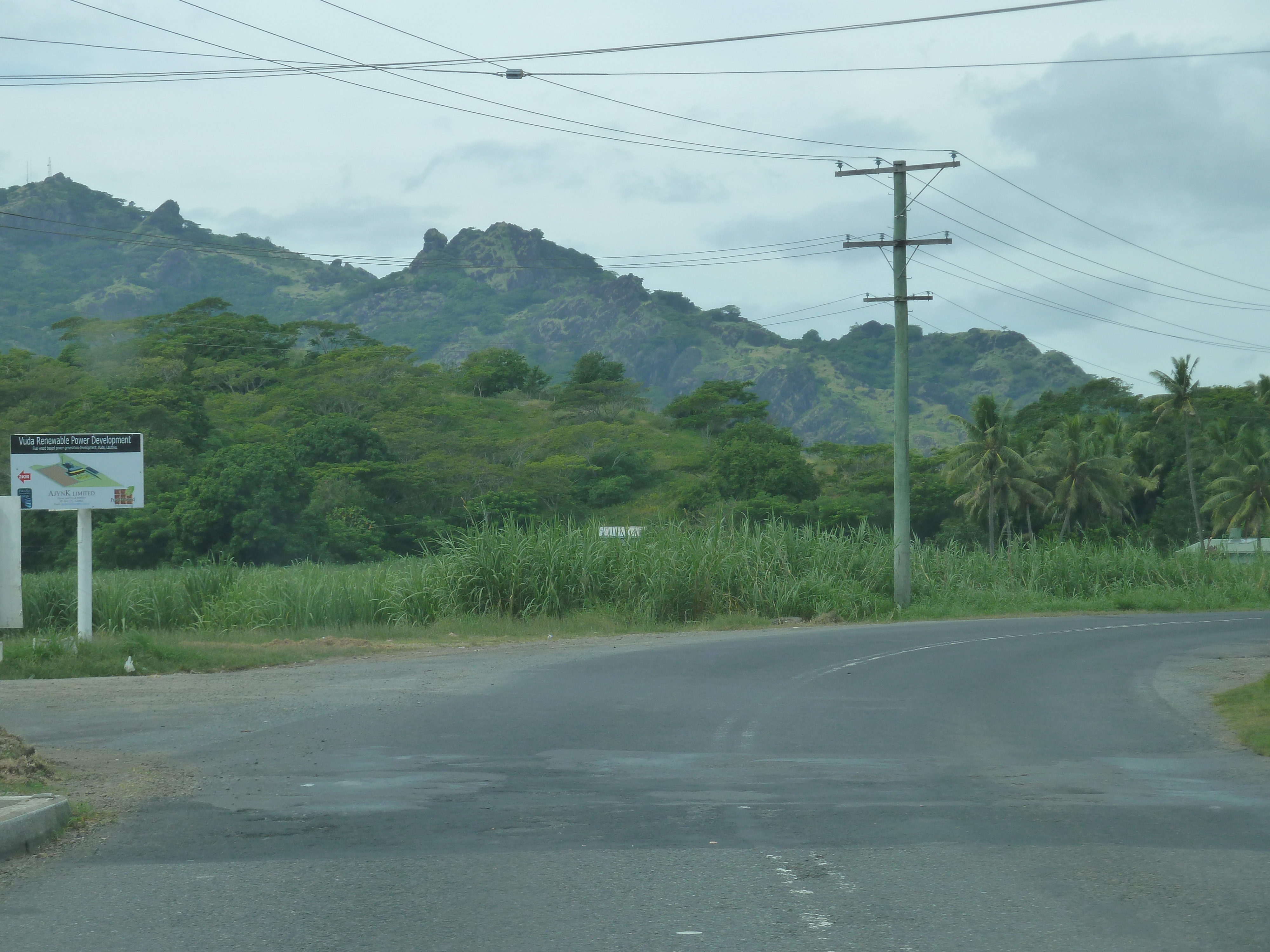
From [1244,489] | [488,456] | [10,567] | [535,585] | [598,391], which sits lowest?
[535,585]

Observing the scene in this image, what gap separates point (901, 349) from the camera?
103 feet

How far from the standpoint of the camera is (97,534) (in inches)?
1847

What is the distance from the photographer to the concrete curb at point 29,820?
20.9 feet

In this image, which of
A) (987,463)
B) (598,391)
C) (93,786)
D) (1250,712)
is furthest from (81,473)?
(598,391)

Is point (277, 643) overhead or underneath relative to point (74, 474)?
underneath

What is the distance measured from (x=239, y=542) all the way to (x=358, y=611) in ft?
78.0

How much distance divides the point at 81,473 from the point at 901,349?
815 inches

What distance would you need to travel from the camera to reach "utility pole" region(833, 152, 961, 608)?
31.2 meters

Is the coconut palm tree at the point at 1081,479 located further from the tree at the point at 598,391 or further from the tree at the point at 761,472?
the tree at the point at 598,391

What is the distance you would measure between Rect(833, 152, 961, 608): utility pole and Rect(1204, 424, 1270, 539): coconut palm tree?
50.3 m

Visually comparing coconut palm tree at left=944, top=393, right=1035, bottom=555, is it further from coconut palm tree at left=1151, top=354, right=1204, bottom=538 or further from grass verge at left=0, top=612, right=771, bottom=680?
grass verge at left=0, top=612, right=771, bottom=680

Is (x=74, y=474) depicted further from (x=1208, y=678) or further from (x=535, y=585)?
(x=1208, y=678)

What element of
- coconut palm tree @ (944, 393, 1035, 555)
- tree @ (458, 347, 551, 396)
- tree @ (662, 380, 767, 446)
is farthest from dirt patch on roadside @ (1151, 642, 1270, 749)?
tree @ (458, 347, 551, 396)

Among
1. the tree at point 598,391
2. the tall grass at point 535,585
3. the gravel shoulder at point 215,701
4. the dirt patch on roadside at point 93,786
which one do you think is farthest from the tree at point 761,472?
the dirt patch on roadside at point 93,786
